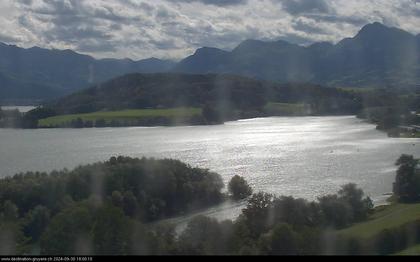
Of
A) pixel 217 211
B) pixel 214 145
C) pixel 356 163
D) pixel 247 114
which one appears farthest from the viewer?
pixel 247 114

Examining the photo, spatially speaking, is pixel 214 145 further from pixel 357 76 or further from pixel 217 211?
pixel 357 76

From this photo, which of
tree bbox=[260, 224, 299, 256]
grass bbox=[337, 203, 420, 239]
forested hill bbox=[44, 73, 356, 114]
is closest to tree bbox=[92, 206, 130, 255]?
tree bbox=[260, 224, 299, 256]

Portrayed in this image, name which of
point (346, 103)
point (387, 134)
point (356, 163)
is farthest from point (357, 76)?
point (356, 163)

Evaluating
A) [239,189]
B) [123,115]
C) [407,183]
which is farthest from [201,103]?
[407,183]

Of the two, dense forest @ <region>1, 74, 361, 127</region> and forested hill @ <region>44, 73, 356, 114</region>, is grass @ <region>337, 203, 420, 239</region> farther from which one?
forested hill @ <region>44, 73, 356, 114</region>

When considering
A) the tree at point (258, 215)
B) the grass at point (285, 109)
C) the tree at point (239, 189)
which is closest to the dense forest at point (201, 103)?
the grass at point (285, 109)

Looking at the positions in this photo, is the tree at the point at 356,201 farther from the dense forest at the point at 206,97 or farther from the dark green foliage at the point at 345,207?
the dense forest at the point at 206,97
